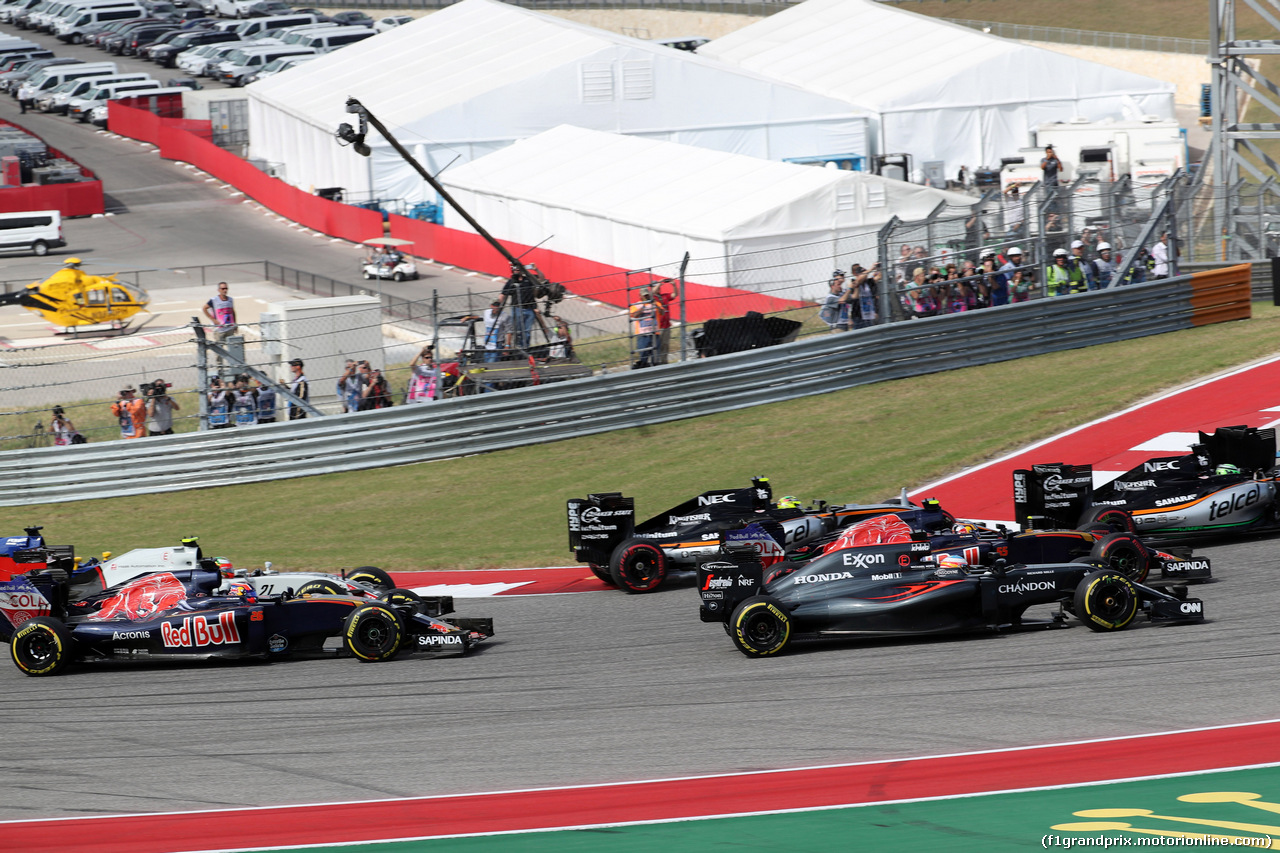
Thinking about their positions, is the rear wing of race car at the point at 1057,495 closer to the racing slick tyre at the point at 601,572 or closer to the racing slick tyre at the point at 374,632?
the racing slick tyre at the point at 601,572

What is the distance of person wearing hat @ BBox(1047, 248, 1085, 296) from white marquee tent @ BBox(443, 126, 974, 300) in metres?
5.83

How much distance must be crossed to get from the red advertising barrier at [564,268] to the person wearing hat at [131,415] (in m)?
6.86

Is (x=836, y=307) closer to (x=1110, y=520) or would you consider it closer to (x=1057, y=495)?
(x=1057, y=495)

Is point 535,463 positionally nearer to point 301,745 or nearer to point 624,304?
point 624,304

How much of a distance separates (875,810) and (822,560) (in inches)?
133

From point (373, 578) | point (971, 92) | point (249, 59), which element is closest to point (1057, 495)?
point (373, 578)

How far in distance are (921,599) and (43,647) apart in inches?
288

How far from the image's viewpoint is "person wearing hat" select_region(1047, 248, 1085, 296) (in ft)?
71.3

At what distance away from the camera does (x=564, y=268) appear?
115ft

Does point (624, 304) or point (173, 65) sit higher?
point (173, 65)

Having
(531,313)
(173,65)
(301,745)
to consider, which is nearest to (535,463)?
(531,313)

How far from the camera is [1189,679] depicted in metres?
9.66

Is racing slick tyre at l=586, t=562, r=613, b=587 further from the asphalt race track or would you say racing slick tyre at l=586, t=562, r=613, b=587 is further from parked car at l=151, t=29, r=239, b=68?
parked car at l=151, t=29, r=239, b=68

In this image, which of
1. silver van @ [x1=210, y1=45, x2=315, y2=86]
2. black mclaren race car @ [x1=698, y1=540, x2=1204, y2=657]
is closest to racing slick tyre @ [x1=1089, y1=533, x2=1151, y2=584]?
black mclaren race car @ [x1=698, y1=540, x2=1204, y2=657]
